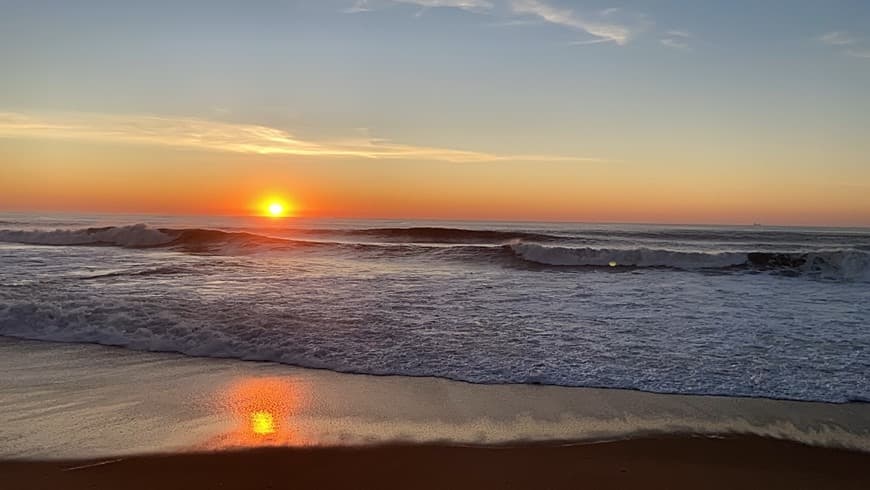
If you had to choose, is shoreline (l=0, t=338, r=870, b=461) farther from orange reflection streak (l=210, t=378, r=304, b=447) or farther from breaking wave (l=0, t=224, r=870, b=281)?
breaking wave (l=0, t=224, r=870, b=281)

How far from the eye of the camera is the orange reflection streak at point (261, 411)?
4.18m

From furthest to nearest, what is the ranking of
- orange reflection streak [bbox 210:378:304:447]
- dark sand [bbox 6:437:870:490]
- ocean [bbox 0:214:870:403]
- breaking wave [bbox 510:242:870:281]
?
breaking wave [bbox 510:242:870:281] → ocean [bbox 0:214:870:403] → orange reflection streak [bbox 210:378:304:447] → dark sand [bbox 6:437:870:490]

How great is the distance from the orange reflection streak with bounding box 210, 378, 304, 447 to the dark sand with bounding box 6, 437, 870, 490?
204 millimetres

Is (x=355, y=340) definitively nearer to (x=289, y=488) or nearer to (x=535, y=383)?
(x=535, y=383)

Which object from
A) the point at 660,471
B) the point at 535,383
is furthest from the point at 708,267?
the point at 660,471

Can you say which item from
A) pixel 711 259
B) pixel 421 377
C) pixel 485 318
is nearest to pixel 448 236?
pixel 711 259

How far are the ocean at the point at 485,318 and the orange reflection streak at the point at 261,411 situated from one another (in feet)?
2.81

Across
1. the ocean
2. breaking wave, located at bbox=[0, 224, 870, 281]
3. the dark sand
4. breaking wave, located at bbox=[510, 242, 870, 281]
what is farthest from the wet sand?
breaking wave, located at bbox=[510, 242, 870, 281]

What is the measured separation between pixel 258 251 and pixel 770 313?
16.1 metres

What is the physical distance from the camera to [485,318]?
8.61 m

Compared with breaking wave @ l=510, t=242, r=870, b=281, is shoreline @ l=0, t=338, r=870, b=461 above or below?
below

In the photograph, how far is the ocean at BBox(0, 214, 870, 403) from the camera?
6.06m

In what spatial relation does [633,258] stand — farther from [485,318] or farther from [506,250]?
[485,318]

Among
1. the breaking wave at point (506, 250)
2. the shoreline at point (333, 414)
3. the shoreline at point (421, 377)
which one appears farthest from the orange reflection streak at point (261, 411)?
the breaking wave at point (506, 250)
